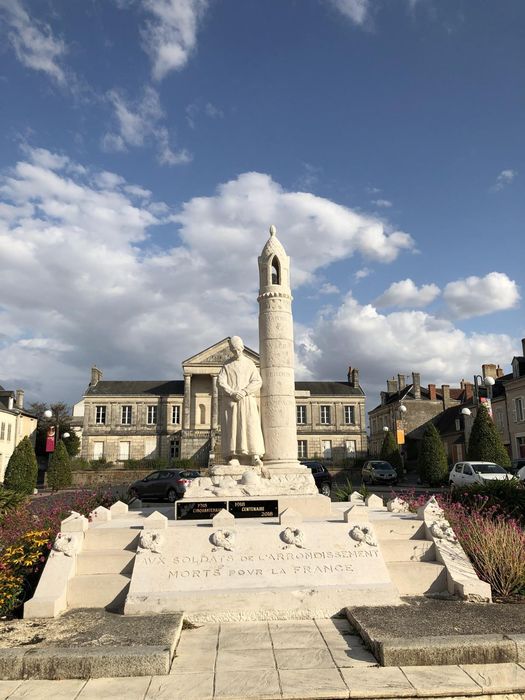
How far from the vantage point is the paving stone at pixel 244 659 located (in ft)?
18.0

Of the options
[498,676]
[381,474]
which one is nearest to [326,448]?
[381,474]

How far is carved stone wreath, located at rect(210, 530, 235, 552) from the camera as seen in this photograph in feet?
26.2

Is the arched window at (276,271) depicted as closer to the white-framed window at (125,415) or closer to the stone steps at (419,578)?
the stone steps at (419,578)

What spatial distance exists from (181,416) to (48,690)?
55.3 metres

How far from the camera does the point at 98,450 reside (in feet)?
192

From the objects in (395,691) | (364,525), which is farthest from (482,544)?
(395,691)

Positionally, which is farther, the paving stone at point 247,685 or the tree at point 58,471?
the tree at point 58,471

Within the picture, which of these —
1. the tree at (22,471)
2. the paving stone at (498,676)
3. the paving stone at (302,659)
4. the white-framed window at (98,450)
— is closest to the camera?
the paving stone at (498,676)

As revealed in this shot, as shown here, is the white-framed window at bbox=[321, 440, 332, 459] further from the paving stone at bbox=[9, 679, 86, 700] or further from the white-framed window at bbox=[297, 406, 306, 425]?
the paving stone at bbox=[9, 679, 86, 700]

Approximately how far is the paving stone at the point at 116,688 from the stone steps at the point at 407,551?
433cm

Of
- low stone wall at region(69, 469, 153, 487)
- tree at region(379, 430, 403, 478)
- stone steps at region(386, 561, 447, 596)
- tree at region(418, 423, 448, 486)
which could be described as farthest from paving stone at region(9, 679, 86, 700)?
low stone wall at region(69, 469, 153, 487)

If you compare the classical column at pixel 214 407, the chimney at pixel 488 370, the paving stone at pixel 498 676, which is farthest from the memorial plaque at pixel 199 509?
the classical column at pixel 214 407

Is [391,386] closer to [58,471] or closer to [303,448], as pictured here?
[303,448]

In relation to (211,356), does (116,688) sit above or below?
below
